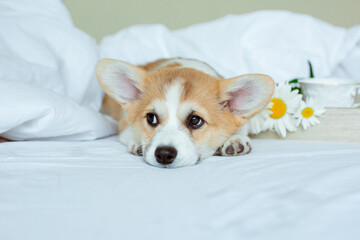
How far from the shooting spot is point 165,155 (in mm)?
1038

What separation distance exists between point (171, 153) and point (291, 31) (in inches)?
60.4

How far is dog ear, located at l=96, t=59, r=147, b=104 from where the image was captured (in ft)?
4.41

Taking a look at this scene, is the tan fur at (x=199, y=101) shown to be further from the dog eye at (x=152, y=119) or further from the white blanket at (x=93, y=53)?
the white blanket at (x=93, y=53)

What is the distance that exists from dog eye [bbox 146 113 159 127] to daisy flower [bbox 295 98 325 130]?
631 mm

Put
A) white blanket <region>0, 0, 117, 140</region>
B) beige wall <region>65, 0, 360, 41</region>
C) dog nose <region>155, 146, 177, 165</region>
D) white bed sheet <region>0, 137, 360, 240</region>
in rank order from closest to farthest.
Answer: white bed sheet <region>0, 137, 360, 240</region> → dog nose <region>155, 146, 177, 165</region> → white blanket <region>0, 0, 117, 140</region> → beige wall <region>65, 0, 360, 41</region>

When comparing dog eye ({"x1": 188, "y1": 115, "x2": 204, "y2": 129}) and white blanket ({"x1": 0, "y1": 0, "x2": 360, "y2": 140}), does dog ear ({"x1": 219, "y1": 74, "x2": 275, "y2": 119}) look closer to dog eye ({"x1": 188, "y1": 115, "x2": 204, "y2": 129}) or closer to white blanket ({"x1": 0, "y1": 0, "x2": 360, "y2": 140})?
dog eye ({"x1": 188, "y1": 115, "x2": 204, "y2": 129})

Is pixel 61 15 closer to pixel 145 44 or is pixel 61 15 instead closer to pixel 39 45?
pixel 39 45

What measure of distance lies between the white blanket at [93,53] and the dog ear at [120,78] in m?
0.15

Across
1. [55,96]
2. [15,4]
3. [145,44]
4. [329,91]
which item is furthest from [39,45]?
[329,91]

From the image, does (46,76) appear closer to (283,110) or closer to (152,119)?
(152,119)

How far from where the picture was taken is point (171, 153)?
1045 mm

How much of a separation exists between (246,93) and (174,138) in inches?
15.0

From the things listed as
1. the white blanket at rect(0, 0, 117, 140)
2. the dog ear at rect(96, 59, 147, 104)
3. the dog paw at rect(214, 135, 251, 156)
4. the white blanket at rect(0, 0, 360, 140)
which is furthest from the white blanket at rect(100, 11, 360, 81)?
the dog paw at rect(214, 135, 251, 156)

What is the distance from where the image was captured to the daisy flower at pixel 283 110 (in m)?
1.42
